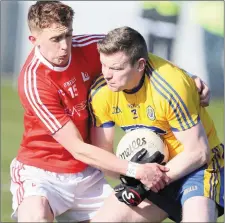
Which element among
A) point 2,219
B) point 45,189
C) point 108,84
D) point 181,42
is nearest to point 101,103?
point 108,84

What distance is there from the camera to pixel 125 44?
6.50 meters

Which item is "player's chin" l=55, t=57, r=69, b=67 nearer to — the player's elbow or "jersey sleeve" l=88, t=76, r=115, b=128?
"jersey sleeve" l=88, t=76, r=115, b=128

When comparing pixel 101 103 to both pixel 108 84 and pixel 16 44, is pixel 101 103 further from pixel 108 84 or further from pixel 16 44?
pixel 16 44

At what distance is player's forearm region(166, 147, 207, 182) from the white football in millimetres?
142

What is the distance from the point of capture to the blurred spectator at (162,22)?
1688 centimetres

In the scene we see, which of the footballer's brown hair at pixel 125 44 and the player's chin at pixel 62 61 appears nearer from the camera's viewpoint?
the footballer's brown hair at pixel 125 44

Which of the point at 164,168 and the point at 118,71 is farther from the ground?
the point at 118,71

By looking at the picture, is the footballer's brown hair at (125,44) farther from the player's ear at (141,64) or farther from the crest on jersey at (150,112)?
the crest on jersey at (150,112)

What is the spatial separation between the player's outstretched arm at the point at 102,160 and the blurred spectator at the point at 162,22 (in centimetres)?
1012

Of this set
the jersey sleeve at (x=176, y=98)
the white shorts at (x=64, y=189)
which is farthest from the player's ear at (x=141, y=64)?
the white shorts at (x=64, y=189)

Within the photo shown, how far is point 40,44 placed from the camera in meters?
6.96

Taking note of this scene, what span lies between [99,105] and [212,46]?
1046 cm

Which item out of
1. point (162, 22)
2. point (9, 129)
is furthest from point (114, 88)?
point (162, 22)

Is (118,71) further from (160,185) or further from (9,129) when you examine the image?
(9,129)
